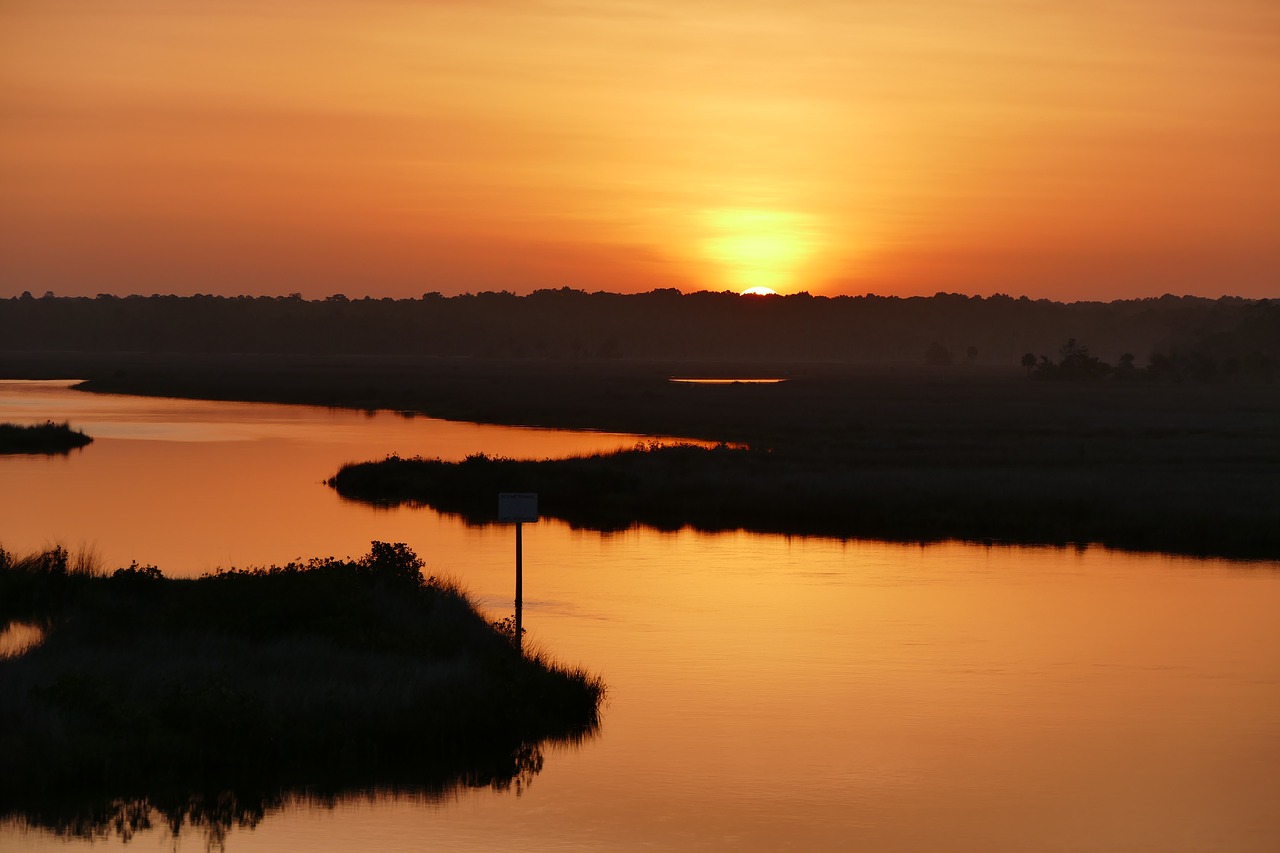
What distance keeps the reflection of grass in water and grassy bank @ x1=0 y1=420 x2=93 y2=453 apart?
41993 mm

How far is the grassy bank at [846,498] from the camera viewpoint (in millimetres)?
39969

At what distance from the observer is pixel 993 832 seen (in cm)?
1603

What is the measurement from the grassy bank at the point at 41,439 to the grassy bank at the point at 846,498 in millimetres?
17287

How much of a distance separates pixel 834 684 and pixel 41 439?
5026 cm

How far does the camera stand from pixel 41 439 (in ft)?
212

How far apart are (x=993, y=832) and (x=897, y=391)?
10347 cm

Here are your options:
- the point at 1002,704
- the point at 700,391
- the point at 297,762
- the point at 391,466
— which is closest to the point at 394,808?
the point at 297,762

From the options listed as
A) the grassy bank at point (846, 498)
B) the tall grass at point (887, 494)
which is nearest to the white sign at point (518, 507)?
the grassy bank at point (846, 498)

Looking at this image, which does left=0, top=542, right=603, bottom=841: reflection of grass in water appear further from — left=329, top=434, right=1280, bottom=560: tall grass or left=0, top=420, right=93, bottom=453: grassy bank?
left=0, top=420, right=93, bottom=453: grassy bank

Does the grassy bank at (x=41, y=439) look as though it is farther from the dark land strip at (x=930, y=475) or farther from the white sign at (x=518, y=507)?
the white sign at (x=518, y=507)

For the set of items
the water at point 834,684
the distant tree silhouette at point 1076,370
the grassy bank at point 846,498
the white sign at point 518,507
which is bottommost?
the water at point 834,684

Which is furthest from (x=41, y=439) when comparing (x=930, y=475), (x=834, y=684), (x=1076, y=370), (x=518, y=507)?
(x=1076, y=370)

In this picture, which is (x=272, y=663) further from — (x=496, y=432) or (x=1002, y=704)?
(x=496, y=432)

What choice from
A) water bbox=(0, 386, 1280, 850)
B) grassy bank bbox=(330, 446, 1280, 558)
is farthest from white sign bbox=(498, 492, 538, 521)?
grassy bank bbox=(330, 446, 1280, 558)
